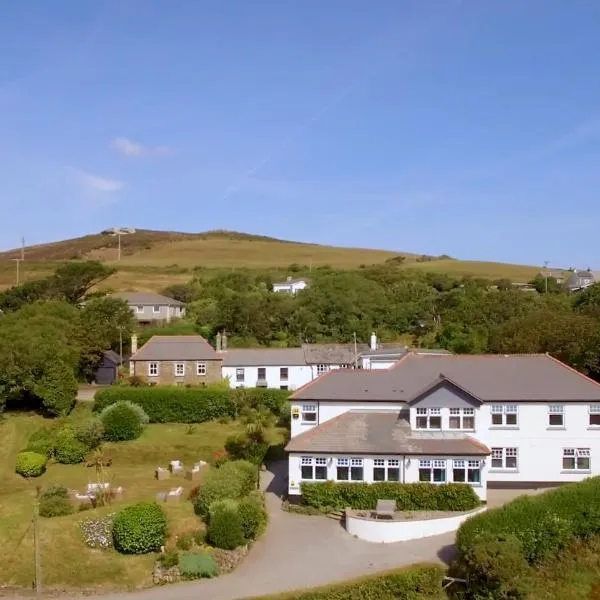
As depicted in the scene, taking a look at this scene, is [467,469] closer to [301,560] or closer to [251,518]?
[301,560]

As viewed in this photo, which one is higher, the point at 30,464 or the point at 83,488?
the point at 30,464

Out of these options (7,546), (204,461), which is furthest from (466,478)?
(7,546)

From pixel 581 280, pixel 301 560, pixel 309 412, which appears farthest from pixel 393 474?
pixel 581 280

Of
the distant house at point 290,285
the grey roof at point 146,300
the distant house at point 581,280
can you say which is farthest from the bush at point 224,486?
the distant house at point 581,280

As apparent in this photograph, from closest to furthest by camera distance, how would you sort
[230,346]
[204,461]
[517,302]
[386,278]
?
[204,461], [230,346], [517,302], [386,278]

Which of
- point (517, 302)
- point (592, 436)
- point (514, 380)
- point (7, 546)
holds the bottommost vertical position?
point (7, 546)

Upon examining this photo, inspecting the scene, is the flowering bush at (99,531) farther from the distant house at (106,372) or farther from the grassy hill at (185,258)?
the grassy hill at (185,258)

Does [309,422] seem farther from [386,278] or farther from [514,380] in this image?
[386,278]
